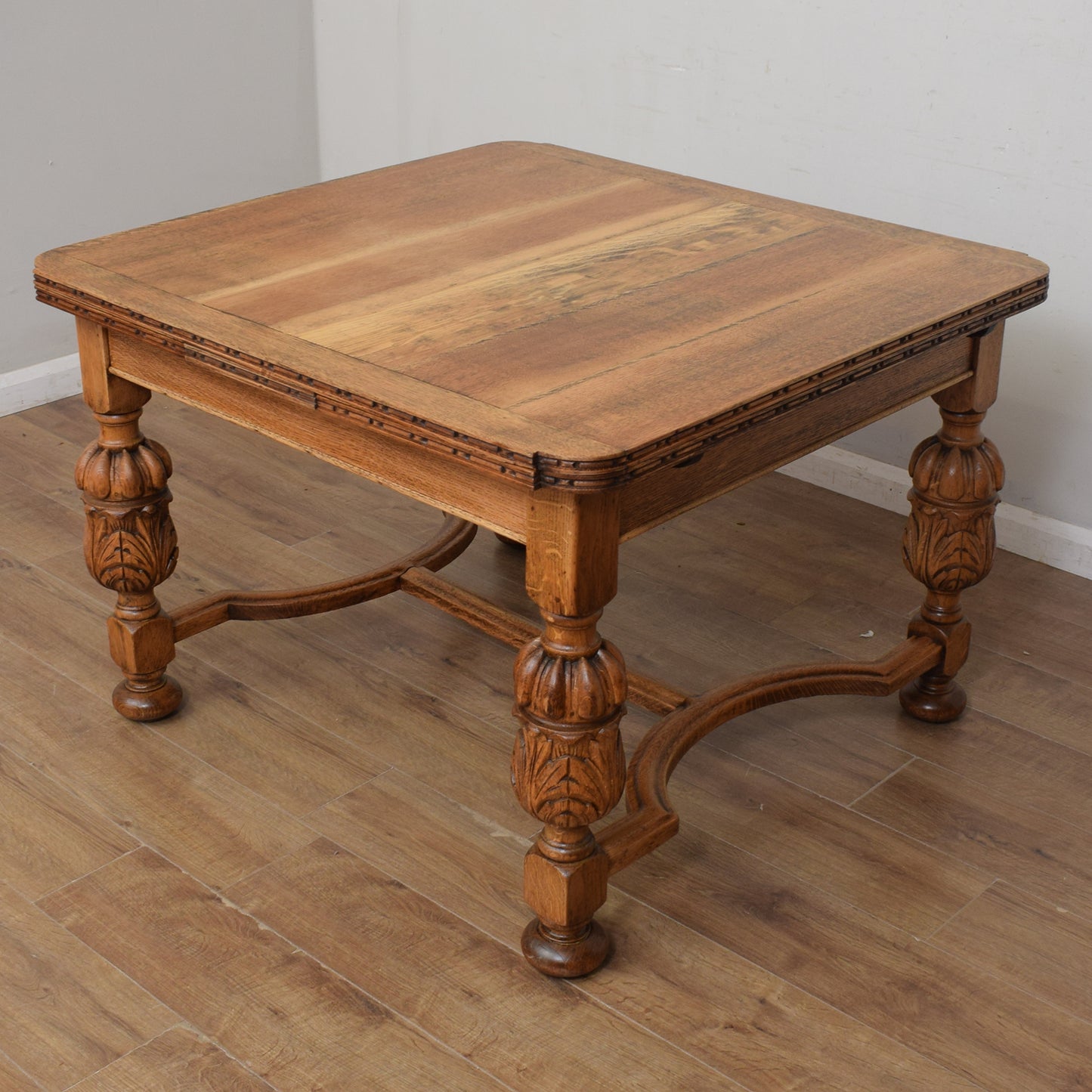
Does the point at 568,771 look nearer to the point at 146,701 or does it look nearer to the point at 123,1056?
the point at 123,1056

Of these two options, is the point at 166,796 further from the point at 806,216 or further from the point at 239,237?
the point at 806,216

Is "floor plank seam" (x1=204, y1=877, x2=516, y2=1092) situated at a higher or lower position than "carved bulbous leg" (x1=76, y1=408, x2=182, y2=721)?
lower

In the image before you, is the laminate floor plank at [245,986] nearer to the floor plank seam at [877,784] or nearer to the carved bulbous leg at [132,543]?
the carved bulbous leg at [132,543]

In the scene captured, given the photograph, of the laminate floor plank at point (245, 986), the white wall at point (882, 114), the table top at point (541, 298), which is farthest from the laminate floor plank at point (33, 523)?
the white wall at point (882, 114)

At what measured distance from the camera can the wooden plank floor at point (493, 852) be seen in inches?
67.5

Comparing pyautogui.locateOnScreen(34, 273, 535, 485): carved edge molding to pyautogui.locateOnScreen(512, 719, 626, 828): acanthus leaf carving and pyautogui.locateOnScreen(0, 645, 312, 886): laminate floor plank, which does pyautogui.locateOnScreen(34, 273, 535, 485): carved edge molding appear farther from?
pyautogui.locateOnScreen(0, 645, 312, 886): laminate floor plank

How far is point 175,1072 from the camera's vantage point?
167cm

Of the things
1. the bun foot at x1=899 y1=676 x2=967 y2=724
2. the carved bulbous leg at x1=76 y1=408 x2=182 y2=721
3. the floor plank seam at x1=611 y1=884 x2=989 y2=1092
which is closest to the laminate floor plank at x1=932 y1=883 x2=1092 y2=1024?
the floor plank seam at x1=611 y1=884 x2=989 y2=1092

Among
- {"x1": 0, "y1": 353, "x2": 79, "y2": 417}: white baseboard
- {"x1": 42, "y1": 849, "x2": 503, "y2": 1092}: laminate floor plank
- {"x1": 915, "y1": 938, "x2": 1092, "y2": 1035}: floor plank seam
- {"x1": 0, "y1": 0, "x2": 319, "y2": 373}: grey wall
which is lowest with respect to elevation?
{"x1": 42, "y1": 849, "x2": 503, "y2": 1092}: laminate floor plank

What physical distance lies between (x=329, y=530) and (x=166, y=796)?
34.5 inches

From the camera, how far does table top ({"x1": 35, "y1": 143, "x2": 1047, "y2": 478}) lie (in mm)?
1609

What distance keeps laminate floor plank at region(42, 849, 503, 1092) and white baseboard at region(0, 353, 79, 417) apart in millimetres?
1741

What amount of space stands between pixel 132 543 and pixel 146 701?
0.29m

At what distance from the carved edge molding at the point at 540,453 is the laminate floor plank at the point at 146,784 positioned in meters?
0.66
